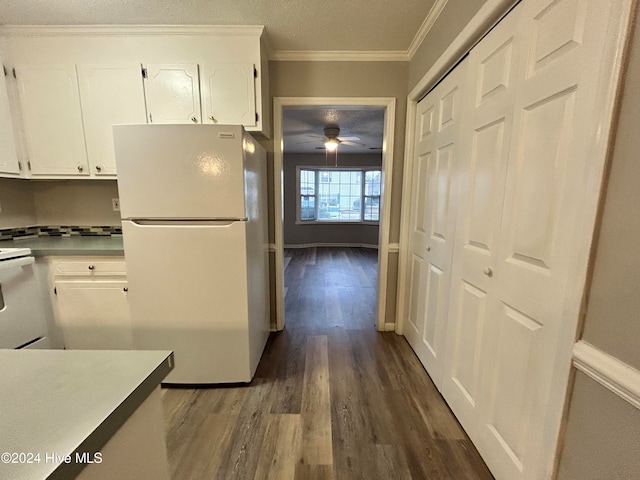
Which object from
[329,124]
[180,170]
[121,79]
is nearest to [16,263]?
[180,170]

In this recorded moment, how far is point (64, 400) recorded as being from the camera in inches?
19.0

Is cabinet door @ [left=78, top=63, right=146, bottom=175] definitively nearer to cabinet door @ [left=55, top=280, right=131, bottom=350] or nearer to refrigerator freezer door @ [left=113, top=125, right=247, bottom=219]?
refrigerator freezer door @ [left=113, top=125, right=247, bottom=219]

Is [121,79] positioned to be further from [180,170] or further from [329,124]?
[329,124]

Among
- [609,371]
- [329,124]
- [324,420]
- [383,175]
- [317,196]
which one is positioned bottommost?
[324,420]

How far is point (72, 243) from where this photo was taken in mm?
2025

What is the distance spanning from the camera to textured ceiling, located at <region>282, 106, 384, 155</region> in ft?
11.6

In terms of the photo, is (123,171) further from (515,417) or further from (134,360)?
(515,417)

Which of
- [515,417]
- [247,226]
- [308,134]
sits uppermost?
[308,134]

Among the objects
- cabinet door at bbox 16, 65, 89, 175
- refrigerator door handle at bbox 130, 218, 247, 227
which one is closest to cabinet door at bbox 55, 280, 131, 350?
refrigerator door handle at bbox 130, 218, 247, 227

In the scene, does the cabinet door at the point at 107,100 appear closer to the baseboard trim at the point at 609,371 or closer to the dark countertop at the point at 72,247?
the dark countertop at the point at 72,247

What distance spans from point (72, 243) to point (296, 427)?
6.82 feet

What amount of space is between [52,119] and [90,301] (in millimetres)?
1372

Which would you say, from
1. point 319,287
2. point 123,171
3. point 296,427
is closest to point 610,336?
point 296,427

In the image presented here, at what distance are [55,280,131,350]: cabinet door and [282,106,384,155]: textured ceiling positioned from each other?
2246mm
